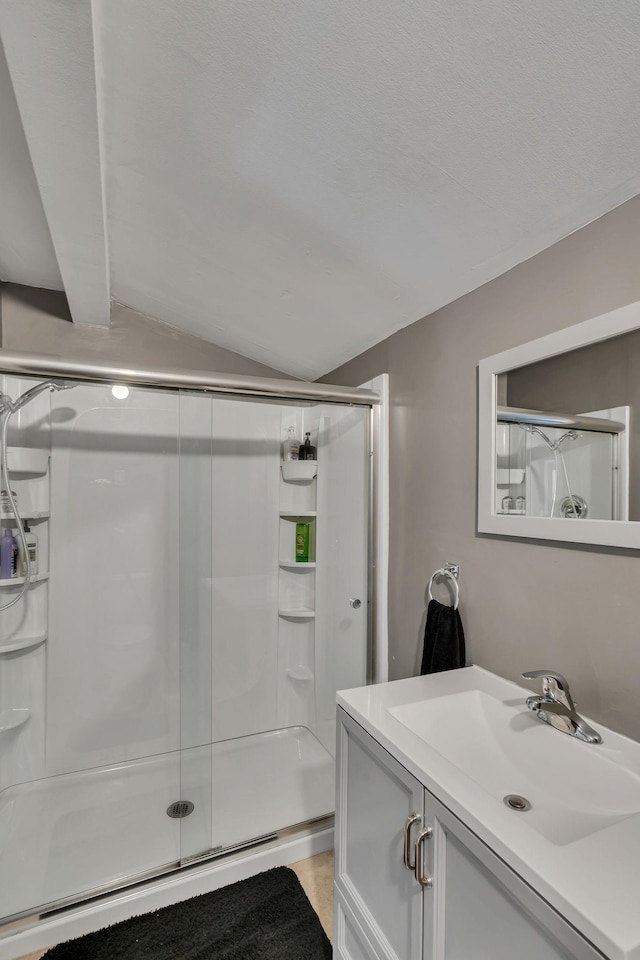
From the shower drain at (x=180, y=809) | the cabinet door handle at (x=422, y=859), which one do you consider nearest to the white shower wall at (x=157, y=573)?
the shower drain at (x=180, y=809)

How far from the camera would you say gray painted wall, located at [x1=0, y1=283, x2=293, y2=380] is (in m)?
2.17

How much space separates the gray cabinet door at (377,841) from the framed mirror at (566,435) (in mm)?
678

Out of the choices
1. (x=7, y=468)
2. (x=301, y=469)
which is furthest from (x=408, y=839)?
(x=7, y=468)

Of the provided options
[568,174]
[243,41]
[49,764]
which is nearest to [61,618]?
[49,764]

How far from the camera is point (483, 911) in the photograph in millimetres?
753

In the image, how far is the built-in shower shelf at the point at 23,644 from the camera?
1.92 m

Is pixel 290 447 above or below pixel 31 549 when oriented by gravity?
above

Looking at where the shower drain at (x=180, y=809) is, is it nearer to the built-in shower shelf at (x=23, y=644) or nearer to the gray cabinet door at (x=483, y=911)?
the built-in shower shelf at (x=23, y=644)

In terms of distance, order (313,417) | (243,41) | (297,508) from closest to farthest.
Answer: (243,41) → (313,417) → (297,508)

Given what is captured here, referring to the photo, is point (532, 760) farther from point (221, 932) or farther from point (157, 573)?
point (157, 573)

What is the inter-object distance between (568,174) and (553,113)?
15 cm

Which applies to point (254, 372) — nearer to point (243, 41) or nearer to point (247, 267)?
point (247, 267)

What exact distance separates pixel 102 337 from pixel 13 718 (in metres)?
1.74

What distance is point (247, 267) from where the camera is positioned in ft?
5.63
